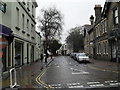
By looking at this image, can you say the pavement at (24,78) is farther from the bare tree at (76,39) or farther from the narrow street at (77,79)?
the bare tree at (76,39)

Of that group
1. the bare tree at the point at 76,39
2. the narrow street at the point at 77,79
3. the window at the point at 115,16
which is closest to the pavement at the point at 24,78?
the narrow street at the point at 77,79

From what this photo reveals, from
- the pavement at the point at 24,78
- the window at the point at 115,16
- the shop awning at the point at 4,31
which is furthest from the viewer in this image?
the window at the point at 115,16

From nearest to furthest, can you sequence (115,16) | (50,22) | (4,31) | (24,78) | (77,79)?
1. (77,79)
2. (24,78)
3. (4,31)
4. (115,16)
5. (50,22)

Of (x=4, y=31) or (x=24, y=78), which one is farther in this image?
(x=4, y=31)

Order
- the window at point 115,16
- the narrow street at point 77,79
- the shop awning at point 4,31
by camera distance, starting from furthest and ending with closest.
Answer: the window at point 115,16
the shop awning at point 4,31
the narrow street at point 77,79

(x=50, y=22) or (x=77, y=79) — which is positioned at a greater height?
(x=50, y=22)

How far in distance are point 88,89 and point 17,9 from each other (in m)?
12.2

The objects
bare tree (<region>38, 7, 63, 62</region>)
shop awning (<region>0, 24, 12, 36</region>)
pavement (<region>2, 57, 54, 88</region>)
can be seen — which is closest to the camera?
pavement (<region>2, 57, 54, 88</region>)

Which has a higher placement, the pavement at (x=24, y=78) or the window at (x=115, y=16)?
the window at (x=115, y=16)

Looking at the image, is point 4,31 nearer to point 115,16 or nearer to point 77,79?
point 77,79

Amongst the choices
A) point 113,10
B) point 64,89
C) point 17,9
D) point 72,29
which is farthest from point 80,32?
point 64,89

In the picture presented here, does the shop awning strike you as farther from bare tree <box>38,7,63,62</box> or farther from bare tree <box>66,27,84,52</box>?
bare tree <box>66,27,84,52</box>

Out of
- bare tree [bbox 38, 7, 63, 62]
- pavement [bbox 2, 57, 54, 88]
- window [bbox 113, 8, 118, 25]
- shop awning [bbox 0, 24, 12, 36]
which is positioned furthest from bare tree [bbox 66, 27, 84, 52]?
shop awning [bbox 0, 24, 12, 36]

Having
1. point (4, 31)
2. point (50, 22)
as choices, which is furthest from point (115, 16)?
point (4, 31)
